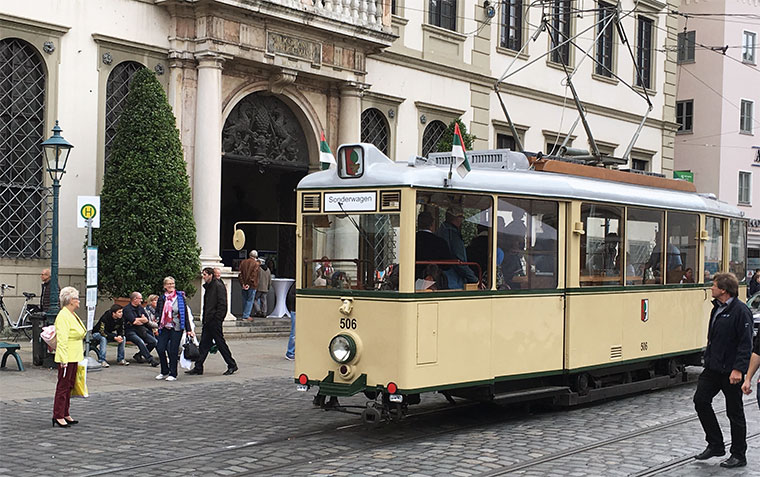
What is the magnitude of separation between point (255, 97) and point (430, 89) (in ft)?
19.2

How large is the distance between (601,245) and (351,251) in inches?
140

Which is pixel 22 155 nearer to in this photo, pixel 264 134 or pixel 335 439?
pixel 264 134

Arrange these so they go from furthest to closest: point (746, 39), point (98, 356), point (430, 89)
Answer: point (746, 39)
point (430, 89)
point (98, 356)

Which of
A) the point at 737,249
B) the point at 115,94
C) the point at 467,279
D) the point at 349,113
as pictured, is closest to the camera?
the point at 467,279

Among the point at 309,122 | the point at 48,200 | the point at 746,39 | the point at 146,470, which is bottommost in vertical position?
the point at 146,470

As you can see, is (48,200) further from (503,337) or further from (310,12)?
(503,337)

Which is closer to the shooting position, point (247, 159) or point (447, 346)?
point (447, 346)

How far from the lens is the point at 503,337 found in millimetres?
10844

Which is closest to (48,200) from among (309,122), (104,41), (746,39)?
(104,41)

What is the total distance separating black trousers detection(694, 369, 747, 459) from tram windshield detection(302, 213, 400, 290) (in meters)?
2.98

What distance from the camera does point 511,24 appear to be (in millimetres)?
28953

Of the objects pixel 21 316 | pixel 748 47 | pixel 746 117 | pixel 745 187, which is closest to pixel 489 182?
pixel 21 316

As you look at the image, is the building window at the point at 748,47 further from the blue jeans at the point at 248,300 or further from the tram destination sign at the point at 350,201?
the tram destination sign at the point at 350,201

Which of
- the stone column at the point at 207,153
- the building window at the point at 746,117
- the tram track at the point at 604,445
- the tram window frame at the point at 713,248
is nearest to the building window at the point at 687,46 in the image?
the building window at the point at 746,117
